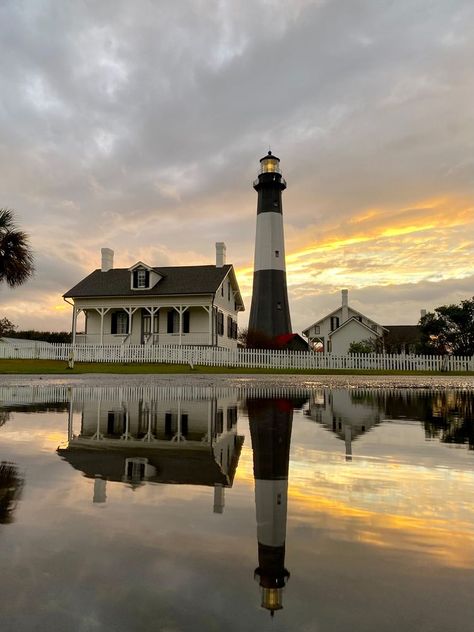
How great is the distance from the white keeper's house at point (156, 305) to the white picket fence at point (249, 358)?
147 inches

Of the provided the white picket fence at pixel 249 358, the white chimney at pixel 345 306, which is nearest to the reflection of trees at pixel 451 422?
the white picket fence at pixel 249 358

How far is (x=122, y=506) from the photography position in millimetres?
3113

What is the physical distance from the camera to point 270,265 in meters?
39.9

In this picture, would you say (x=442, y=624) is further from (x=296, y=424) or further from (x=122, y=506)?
(x=296, y=424)

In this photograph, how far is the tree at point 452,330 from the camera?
41062 millimetres

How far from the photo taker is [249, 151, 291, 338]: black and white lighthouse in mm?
39656

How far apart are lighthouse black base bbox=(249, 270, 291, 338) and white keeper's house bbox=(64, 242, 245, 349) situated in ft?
10.7

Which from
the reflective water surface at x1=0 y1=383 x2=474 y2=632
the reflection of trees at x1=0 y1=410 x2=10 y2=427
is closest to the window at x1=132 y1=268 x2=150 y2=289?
the reflection of trees at x1=0 y1=410 x2=10 y2=427

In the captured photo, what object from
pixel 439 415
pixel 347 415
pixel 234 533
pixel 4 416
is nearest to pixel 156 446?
pixel 234 533

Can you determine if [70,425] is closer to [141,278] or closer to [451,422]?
[451,422]

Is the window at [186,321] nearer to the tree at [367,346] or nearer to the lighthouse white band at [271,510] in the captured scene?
the tree at [367,346]

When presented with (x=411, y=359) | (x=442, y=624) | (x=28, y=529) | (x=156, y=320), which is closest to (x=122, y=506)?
(x=28, y=529)

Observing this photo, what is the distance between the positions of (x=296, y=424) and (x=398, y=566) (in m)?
Result: 4.93

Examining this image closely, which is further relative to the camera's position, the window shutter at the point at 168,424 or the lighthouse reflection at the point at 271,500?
the window shutter at the point at 168,424
